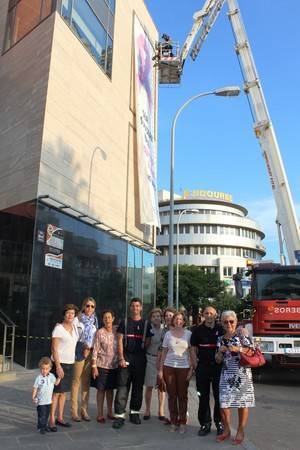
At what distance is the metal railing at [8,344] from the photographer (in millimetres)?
10982

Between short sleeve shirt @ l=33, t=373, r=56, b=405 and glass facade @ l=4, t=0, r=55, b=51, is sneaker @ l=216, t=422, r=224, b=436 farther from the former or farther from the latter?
glass facade @ l=4, t=0, r=55, b=51

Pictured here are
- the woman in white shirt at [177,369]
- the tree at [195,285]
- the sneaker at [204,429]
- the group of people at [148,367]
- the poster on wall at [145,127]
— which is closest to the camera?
the group of people at [148,367]

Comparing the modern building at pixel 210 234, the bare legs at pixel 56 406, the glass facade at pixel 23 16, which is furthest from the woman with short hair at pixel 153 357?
the modern building at pixel 210 234

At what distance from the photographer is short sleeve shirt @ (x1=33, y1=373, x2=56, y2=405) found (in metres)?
6.16

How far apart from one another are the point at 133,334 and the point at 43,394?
1.56 metres

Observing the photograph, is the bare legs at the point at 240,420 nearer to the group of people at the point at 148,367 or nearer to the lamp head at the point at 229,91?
the group of people at the point at 148,367

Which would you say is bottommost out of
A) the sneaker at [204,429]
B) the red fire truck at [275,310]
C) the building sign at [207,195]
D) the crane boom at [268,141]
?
the sneaker at [204,429]

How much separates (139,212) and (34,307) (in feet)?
30.9

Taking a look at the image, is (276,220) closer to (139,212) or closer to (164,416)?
(139,212)

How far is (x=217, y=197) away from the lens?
100 m

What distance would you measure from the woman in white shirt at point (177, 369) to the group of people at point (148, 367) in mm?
13

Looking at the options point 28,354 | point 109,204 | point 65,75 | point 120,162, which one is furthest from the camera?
point 120,162

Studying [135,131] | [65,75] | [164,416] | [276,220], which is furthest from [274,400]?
[135,131]

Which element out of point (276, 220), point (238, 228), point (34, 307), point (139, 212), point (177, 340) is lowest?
point (177, 340)
